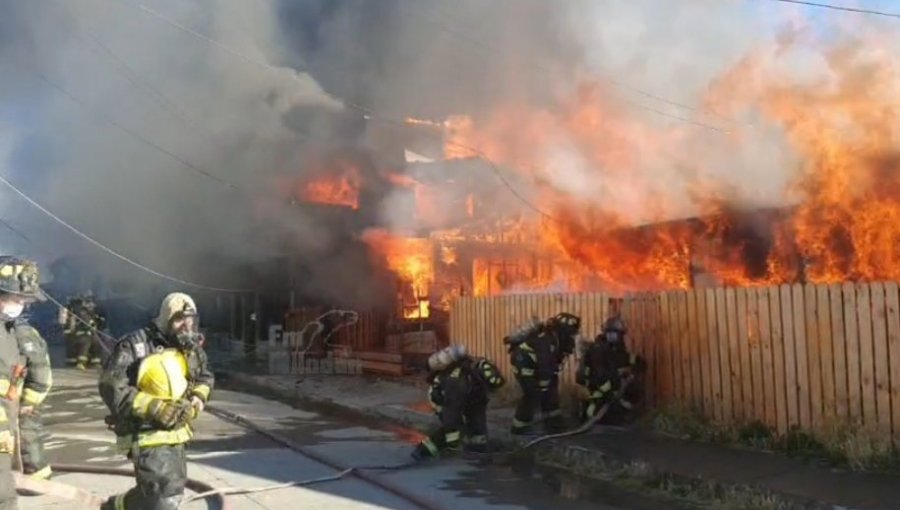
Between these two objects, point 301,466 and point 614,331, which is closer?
point 301,466

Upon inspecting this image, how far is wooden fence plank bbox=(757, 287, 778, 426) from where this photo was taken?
24.1 feet

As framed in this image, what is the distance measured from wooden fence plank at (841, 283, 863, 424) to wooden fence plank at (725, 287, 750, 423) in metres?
1.12

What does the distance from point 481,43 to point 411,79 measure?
2.72 metres

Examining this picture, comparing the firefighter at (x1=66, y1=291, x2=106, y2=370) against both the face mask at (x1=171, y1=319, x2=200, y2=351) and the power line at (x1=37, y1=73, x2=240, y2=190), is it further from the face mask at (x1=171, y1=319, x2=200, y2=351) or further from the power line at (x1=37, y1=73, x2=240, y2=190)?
the face mask at (x1=171, y1=319, x2=200, y2=351)

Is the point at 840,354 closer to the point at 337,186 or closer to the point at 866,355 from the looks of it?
the point at 866,355

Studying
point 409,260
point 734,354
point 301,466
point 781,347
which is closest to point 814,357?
point 781,347

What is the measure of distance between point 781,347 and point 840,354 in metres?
0.60

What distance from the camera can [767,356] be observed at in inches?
292

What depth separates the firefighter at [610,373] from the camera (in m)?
8.43

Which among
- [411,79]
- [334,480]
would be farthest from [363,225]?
[334,480]

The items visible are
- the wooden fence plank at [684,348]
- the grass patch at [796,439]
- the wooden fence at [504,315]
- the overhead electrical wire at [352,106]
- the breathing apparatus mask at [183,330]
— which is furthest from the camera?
the overhead electrical wire at [352,106]

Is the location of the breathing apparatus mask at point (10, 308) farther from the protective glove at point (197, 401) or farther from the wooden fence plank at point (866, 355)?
the wooden fence plank at point (866, 355)

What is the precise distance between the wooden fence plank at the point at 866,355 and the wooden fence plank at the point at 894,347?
0.15 metres

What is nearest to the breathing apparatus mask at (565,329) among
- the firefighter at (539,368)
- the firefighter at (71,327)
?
the firefighter at (539,368)
